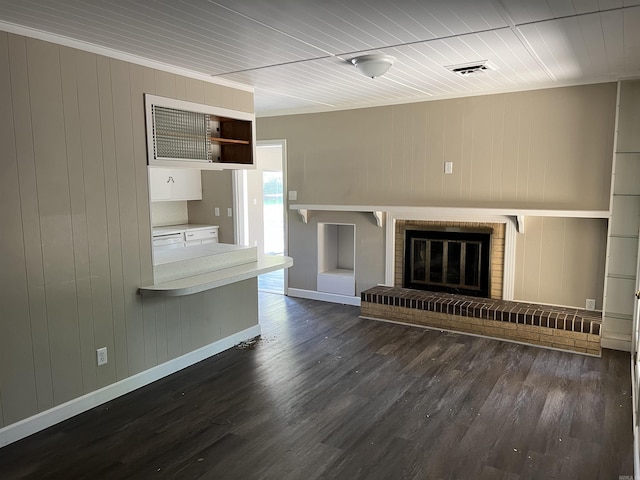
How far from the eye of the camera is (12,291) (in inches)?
109

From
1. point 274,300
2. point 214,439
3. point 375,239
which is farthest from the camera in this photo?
point 274,300

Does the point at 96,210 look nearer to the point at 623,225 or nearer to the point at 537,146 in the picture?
the point at 537,146

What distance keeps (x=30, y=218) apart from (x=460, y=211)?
378 centimetres

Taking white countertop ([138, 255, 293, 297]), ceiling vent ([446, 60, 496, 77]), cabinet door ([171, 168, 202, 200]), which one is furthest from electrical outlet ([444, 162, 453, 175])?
cabinet door ([171, 168, 202, 200])

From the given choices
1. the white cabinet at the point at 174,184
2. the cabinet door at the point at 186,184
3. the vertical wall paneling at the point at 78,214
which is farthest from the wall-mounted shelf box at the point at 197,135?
the cabinet door at the point at 186,184

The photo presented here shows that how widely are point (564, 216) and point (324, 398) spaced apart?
2.73 m

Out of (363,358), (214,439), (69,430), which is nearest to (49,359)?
(69,430)

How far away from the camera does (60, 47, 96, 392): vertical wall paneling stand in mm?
2982

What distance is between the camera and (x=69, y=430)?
2980mm

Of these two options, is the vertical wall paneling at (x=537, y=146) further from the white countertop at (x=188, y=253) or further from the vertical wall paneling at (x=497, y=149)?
the white countertop at (x=188, y=253)

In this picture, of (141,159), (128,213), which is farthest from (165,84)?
(128,213)

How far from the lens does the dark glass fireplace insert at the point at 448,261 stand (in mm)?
5055

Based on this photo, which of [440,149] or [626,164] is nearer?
[626,164]

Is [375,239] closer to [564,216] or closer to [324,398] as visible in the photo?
[564,216]
